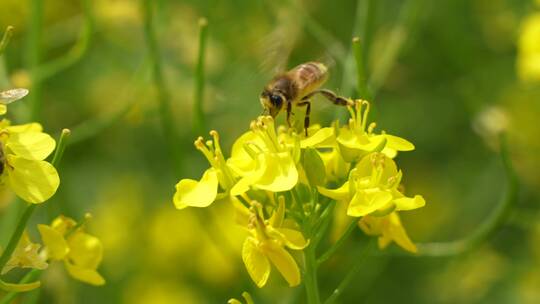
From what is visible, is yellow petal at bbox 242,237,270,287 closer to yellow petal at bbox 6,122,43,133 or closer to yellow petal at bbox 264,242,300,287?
yellow petal at bbox 264,242,300,287

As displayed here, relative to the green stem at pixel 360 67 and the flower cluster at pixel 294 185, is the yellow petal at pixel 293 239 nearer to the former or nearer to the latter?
the flower cluster at pixel 294 185

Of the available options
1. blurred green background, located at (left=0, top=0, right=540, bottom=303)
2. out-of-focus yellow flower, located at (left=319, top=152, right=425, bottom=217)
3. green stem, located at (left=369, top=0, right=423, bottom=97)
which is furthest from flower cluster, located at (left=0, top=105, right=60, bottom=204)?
blurred green background, located at (left=0, top=0, right=540, bottom=303)

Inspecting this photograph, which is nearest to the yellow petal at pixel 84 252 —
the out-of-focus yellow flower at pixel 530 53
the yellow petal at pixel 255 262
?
the yellow petal at pixel 255 262

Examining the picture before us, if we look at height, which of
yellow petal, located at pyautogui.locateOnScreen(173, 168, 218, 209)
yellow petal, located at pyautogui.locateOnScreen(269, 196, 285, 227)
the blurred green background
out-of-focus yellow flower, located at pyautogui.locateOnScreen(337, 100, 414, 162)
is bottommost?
the blurred green background

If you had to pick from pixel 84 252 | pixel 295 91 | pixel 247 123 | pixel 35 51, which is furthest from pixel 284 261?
pixel 247 123

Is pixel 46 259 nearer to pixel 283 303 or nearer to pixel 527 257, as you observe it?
pixel 283 303

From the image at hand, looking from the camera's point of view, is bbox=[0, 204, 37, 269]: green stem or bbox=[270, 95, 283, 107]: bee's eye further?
bbox=[270, 95, 283, 107]: bee's eye

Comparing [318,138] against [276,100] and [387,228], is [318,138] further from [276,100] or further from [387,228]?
[276,100]
